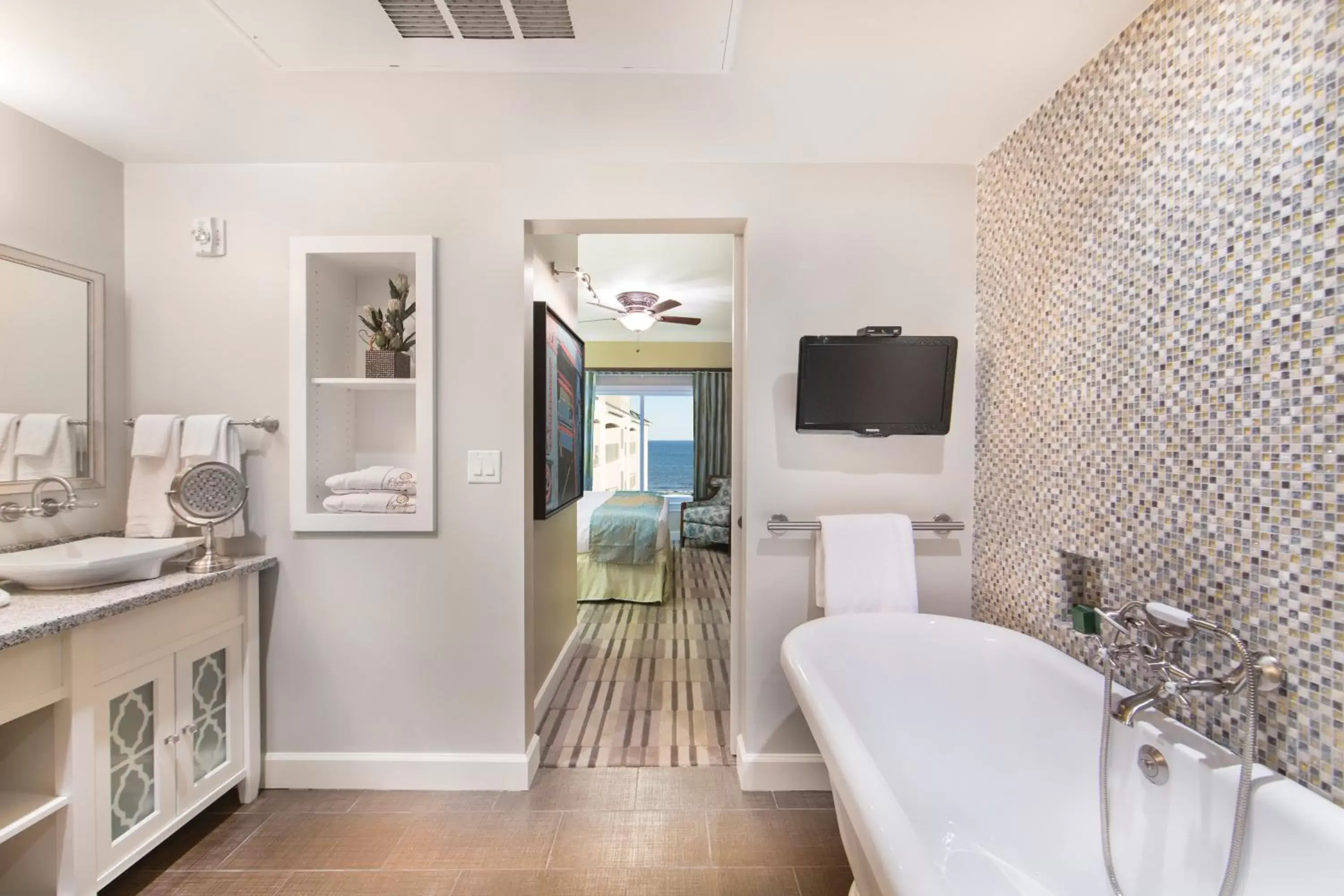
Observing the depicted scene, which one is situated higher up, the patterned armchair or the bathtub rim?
the bathtub rim

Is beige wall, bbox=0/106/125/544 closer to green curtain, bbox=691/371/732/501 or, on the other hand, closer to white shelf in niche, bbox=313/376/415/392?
white shelf in niche, bbox=313/376/415/392

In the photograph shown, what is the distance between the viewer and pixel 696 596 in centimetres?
429

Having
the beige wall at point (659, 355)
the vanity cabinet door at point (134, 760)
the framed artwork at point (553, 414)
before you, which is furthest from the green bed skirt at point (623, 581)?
the beige wall at point (659, 355)

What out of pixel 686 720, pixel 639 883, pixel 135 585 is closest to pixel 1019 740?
pixel 639 883

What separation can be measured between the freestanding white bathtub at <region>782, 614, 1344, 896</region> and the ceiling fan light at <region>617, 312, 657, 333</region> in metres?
3.44

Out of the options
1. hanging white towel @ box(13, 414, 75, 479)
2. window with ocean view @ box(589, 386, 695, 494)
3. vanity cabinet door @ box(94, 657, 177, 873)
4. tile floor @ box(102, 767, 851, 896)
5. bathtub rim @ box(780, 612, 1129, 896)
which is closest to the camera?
bathtub rim @ box(780, 612, 1129, 896)

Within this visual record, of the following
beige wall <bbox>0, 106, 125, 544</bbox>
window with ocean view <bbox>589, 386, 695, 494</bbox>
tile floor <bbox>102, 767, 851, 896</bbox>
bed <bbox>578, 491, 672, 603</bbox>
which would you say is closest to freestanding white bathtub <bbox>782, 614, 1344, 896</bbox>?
tile floor <bbox>102, 767, 851, 896</bbox>

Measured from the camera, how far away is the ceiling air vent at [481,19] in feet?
3.93

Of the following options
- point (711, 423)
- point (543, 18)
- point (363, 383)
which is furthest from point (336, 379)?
point (711, 423)

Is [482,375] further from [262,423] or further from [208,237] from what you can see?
[208,237]

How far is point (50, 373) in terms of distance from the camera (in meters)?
1.68

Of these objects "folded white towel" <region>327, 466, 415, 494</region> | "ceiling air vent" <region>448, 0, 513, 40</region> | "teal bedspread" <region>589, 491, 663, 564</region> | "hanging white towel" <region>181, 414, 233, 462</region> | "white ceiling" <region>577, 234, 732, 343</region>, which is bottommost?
"teal bedspread" <region>589, 491, 663, 564</region>

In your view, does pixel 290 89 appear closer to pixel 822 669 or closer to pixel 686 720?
pixel 822 669

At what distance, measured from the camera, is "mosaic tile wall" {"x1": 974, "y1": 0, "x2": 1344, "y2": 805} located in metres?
0.94
